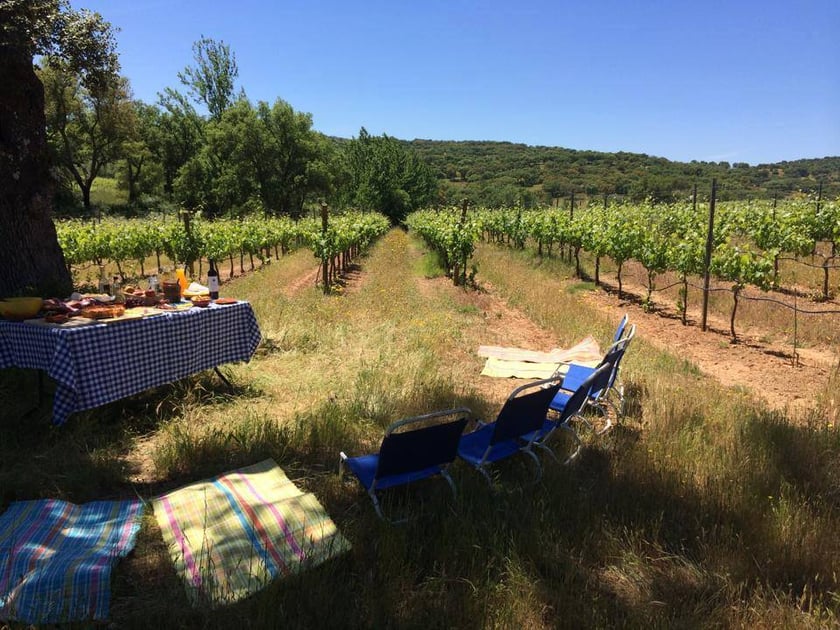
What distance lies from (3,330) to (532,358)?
4727mm

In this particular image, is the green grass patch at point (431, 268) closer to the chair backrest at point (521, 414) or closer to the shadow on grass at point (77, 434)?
the shadow on grass at point (77, 434)

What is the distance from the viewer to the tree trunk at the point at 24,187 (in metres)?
4.48

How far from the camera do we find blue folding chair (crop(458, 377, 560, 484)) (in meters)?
2.90

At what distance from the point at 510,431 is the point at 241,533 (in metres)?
1.51

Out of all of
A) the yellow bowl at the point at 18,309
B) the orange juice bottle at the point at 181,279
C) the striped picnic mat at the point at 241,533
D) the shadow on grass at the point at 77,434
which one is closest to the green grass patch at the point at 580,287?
the orange juice bottle at the point at 181,279

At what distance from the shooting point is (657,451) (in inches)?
131

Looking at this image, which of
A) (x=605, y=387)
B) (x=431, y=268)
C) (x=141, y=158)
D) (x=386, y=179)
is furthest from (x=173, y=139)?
(x=605, y=387)

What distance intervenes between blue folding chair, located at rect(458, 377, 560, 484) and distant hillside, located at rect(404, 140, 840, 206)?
88.0 feet

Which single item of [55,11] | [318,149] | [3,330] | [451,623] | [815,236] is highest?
[318,149]

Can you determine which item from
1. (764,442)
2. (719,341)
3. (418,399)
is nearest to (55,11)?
(418,399)

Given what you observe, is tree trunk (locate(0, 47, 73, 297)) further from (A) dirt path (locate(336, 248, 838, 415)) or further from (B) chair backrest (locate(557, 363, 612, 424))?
(B) chair backrest (locate(557, 363, 612, 424))

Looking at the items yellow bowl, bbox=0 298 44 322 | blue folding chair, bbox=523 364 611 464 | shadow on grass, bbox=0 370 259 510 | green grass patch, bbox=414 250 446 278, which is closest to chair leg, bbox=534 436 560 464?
blue folding chair, bbox=523 364 611 464

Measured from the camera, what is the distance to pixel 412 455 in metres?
2.64

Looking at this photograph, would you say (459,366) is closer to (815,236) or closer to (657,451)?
(657,451)
